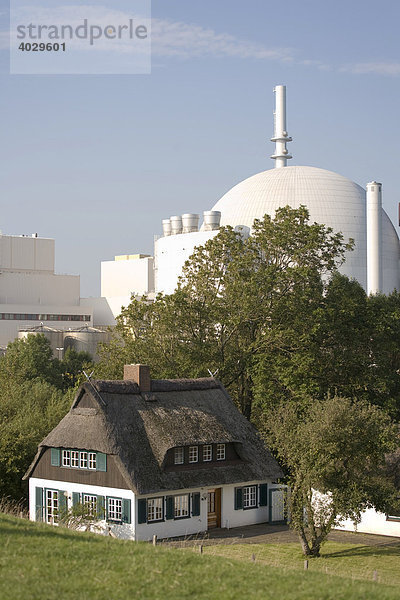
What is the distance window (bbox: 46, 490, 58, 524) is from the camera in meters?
39.2

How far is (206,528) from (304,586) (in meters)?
22.4

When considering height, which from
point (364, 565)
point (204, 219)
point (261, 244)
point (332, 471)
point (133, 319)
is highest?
point (204, 219)

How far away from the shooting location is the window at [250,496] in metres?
40.9

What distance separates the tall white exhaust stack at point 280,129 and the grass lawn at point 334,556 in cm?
8593

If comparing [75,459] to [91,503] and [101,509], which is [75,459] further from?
[101,509]

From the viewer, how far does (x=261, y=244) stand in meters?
53.1

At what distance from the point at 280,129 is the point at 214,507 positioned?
279 ft

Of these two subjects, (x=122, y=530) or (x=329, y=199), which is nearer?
(x=122, y=530)

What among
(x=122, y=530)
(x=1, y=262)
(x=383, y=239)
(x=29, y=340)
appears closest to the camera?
(x=122, y=530)

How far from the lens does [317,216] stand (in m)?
105

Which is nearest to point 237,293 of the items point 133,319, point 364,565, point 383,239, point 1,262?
point 133,319

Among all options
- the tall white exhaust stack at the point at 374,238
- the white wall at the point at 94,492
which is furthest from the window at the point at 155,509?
the tall white exhaust stack at the point at 374,238

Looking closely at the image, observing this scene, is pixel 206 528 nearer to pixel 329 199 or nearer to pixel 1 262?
pixel 329 199

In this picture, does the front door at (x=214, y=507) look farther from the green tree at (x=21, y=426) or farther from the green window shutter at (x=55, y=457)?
the green tree at (x=21, y=426)
